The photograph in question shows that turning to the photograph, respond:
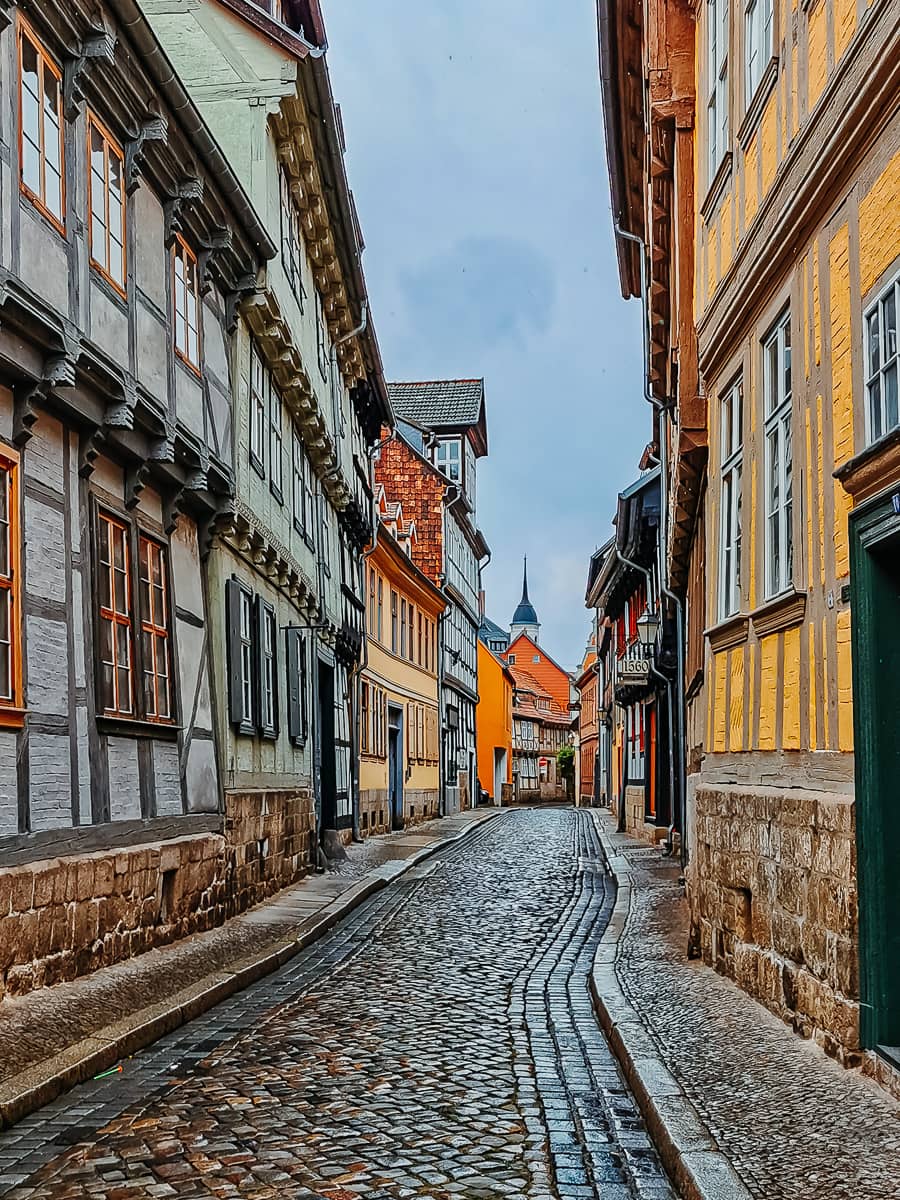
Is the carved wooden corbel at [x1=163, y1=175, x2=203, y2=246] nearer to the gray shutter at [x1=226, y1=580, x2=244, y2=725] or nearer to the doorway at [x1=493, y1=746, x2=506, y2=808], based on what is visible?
the gray shutter at [x1=226, y1=580, x2=244, y2=725]

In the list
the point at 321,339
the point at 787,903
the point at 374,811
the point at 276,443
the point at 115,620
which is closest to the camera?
the point at 787,903

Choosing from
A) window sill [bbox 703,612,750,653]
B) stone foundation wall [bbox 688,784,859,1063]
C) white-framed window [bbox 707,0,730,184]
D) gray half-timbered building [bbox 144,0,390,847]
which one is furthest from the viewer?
gray half-timbered building [bbox 144,0,390,847]

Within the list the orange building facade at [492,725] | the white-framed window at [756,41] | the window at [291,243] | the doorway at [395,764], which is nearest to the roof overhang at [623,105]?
the window at [291,243]

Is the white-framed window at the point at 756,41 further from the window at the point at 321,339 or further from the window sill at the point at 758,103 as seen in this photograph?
the window at the point at 321,339

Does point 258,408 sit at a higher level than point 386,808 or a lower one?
higher

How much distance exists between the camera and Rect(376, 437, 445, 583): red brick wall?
4456 centimetres

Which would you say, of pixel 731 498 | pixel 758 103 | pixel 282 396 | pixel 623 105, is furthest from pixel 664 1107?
pixel 623 105

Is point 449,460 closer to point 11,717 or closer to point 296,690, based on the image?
point 296,690

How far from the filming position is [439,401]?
5225 centimetres

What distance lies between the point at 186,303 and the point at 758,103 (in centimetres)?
583

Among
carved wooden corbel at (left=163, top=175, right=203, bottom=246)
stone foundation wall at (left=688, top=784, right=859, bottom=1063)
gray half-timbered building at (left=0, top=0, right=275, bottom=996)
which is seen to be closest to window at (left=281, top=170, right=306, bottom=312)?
gray half-timbered building at (left=0, top=0, right=275, bottom=996)

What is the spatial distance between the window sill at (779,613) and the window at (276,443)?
29.7ft

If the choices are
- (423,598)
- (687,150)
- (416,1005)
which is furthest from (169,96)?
(423,598)

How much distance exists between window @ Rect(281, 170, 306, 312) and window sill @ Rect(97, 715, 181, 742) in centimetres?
702
